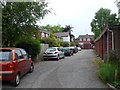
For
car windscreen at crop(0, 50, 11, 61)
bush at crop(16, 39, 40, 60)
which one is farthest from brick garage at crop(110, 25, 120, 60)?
car windscreen at crop(0, 50, 11, 61)

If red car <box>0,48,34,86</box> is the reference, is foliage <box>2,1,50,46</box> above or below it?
above

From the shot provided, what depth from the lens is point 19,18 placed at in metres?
20.0

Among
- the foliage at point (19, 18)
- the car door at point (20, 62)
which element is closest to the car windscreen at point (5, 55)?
the car door at point (20, 62)

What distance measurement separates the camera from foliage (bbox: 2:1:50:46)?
19.3 m

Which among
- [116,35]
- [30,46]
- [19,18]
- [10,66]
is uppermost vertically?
[19,18]

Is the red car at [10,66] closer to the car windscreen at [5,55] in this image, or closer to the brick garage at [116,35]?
the car windscreen at [5,55]

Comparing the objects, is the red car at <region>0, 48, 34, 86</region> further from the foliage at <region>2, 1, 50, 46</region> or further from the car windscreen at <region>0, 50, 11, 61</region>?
the foliage at <region>2, 1, 50, 46</region>

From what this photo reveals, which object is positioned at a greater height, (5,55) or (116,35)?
(116,35)

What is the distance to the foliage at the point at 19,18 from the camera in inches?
761

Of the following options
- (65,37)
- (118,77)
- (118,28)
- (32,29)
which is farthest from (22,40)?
(65,37)

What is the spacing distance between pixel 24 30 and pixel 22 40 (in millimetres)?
2104

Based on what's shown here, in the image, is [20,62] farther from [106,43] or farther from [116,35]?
[106,43]

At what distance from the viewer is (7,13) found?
62.6 feet

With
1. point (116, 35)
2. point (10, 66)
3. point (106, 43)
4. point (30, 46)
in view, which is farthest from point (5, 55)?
point (106, 43)
